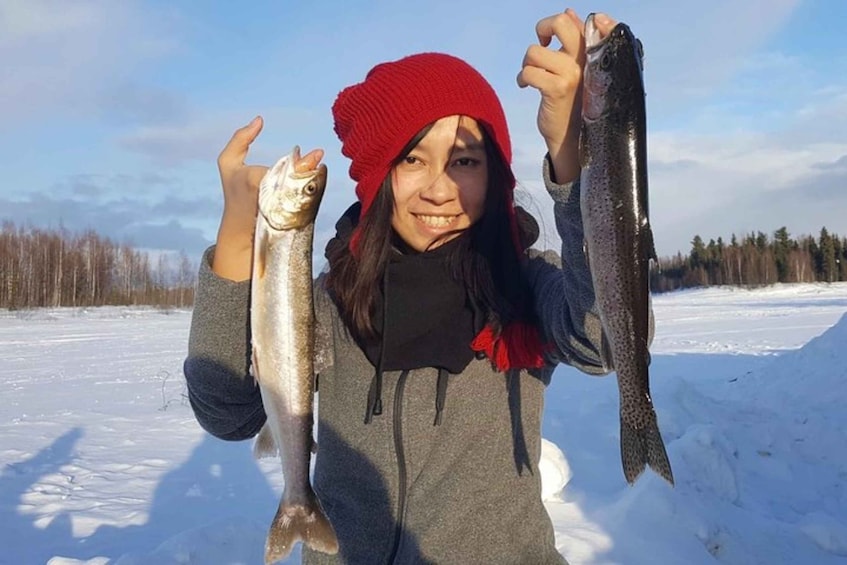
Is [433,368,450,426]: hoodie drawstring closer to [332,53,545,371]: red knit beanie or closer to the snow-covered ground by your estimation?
[332,53,545,371]: red knit beanie

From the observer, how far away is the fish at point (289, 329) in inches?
77.4

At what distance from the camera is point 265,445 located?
89.4 inches

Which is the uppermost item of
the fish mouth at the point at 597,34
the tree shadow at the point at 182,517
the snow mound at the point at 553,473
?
the fish mouth at the point at 597,34

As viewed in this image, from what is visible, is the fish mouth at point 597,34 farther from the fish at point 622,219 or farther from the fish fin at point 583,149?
the fish fin at point 583,149

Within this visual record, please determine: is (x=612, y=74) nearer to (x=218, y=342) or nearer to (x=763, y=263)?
(x=218, y=342)

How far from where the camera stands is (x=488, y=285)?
92.8 inches

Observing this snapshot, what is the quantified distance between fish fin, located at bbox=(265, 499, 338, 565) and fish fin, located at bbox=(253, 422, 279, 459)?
7.9 inches

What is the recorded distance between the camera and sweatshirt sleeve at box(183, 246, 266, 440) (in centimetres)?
208

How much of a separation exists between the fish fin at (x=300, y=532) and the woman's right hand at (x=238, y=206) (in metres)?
0.75

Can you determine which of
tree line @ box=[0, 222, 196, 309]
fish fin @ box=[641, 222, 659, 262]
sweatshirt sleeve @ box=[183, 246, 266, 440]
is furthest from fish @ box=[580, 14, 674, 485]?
tree line @ box=[0, 222, 196, 309]

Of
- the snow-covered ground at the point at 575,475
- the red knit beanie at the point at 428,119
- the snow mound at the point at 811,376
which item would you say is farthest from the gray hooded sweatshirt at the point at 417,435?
the snow mound at the point at 811,376

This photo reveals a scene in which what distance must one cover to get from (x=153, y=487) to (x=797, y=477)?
261 inches

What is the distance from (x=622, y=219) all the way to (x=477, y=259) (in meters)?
0.70

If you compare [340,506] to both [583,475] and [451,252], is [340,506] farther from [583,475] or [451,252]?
[583,475]
